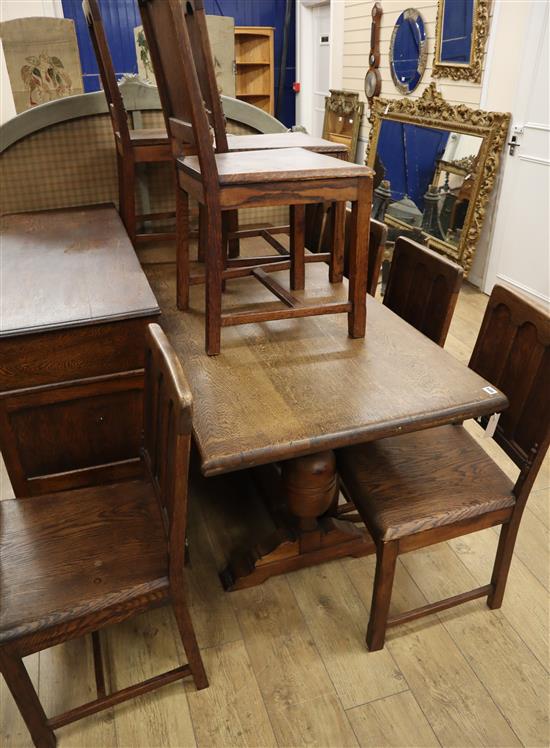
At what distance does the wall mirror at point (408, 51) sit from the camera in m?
3.95

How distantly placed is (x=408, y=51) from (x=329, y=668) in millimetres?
4148

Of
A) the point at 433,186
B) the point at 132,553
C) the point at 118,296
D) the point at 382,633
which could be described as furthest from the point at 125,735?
the point at 433,186

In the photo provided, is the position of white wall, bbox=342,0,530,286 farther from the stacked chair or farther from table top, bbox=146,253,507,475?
table top, bbox=146,253,507,475

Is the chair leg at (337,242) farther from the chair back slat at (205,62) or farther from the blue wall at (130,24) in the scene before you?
the blue wall at (130,24)

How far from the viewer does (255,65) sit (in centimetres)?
641

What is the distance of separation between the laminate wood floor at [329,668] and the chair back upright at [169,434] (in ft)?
1.40

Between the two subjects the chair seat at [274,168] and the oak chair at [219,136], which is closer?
the chair seat at [274,168]

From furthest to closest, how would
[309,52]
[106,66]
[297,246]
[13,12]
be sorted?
1. [309,52]
2. [13,12]
3. [106,66]
4. [297,246]

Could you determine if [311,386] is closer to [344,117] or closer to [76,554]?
[76,554]

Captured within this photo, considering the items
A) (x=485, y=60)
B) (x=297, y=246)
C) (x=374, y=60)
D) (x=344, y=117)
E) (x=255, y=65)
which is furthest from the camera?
(x=255, y=65)

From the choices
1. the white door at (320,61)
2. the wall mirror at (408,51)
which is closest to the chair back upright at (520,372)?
the wall mirror at (408,51)

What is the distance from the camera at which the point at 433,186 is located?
3855 mm

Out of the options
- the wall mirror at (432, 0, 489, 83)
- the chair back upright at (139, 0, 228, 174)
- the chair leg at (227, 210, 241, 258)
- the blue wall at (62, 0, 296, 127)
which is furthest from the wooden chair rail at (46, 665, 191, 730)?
the blue wall at (62, 0, 296, 127)

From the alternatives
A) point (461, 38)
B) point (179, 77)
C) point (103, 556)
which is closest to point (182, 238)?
point (179, 77)
